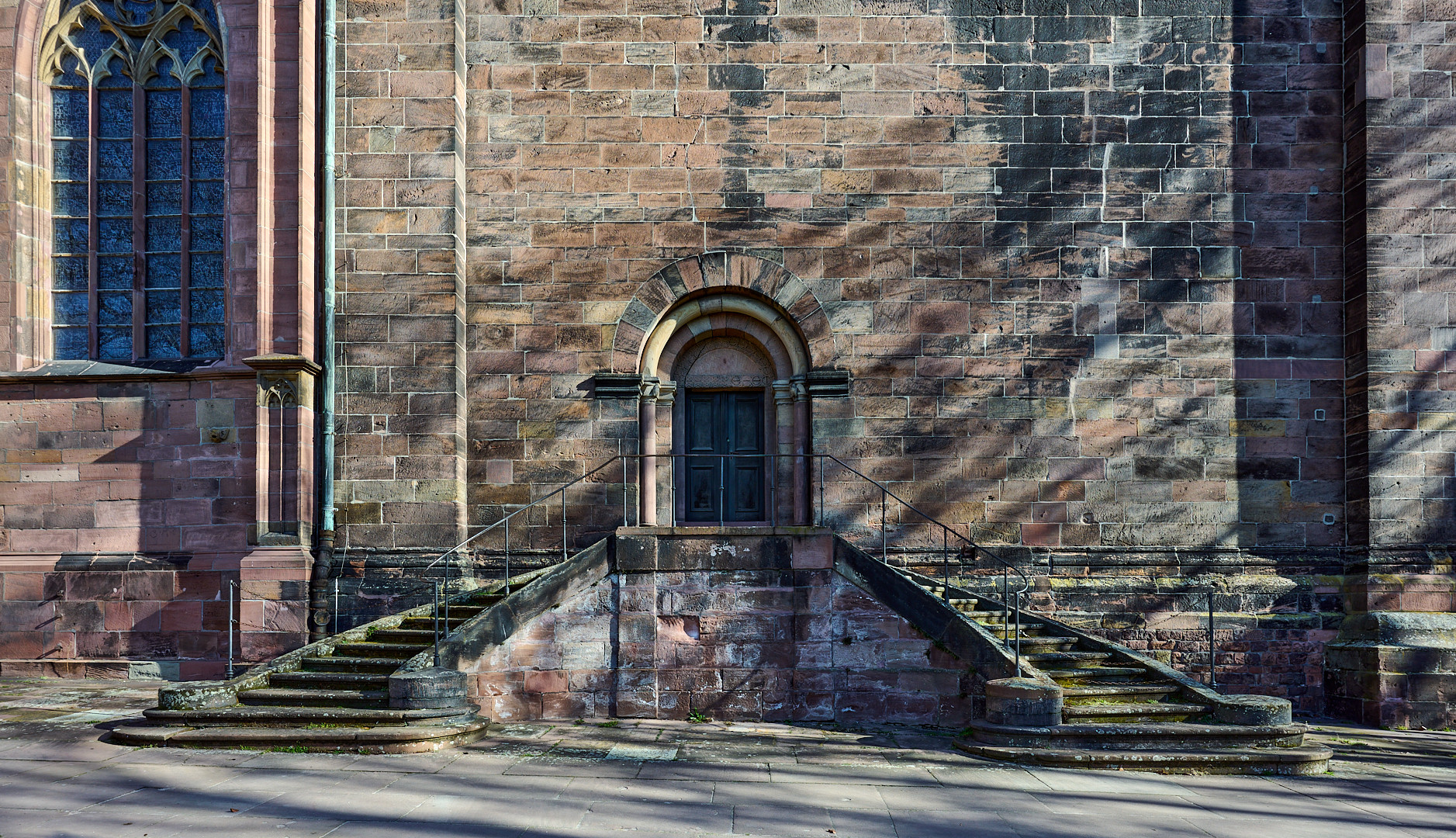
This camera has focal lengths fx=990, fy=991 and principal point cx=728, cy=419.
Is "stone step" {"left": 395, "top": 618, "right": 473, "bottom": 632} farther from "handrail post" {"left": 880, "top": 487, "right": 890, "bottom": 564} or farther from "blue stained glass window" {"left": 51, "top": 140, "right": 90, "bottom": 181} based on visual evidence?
"blue stained glass window" {"left": 51, "top": 140, "right": 90, "bottom": 181}

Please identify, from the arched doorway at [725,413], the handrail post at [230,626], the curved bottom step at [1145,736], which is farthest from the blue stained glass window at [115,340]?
the curved bottom step at [1145,736]

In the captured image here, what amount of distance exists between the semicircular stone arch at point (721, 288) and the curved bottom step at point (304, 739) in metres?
5.41

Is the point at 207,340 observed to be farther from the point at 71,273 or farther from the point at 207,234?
the point at 71,273

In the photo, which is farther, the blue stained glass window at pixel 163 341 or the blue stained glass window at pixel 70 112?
the blue stained glass window at pixel 70 112

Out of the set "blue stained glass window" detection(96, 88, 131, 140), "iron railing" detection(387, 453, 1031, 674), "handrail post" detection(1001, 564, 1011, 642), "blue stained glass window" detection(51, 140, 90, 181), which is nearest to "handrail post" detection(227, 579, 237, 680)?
"iron railing" detection(387, 453, 1031, 674)

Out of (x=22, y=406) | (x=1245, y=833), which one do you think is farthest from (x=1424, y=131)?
(x=22, y=406)

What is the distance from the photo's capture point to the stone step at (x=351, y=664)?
10227 millimetres

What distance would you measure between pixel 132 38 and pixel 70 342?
13.6 feet

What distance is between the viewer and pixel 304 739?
28.9 feet

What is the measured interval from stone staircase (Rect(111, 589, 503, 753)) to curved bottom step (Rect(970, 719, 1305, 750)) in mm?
5046

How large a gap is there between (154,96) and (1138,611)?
14.5 m

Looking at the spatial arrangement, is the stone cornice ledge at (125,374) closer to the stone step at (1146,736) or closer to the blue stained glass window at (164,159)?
the blue stained glass window at (164,159)

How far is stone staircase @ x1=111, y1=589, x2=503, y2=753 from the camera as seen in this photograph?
8.79 meters

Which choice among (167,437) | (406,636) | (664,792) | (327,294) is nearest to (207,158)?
(327,294)
